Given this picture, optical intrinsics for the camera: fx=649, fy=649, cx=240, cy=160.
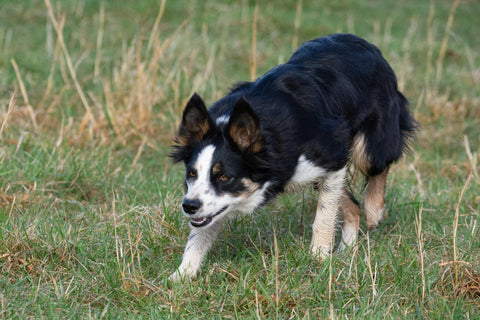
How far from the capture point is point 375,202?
15.6 feet

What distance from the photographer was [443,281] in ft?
11.7

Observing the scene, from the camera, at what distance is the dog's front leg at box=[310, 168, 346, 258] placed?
4.04m

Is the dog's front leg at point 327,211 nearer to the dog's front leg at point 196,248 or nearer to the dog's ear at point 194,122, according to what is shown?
the dog's front leg at point 196,248

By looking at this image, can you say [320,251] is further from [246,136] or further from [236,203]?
[246,136]

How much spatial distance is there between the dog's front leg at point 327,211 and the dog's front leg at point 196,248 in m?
0.62

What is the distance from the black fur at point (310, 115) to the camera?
360cm

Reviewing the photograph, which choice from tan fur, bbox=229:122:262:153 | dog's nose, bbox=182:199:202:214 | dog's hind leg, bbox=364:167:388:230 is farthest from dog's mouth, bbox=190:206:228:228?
dog's hind leg, bbox=364:167:388:230

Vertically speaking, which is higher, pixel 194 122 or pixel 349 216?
pixel 194 122

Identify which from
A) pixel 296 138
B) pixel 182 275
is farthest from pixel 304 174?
pixel 182 275

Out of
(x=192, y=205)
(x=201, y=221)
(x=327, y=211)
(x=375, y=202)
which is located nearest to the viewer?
(x=192, y=205)

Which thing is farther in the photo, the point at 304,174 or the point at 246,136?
the point at 304,174

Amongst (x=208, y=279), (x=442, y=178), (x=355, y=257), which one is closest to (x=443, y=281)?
(x=355, y=257)

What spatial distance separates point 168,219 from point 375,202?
1566 mm

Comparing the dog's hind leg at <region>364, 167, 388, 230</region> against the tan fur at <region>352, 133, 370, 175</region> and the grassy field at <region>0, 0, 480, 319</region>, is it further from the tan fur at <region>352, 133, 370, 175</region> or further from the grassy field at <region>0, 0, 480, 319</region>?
the tan fur at <region>352, 133, 370, 175</region>
